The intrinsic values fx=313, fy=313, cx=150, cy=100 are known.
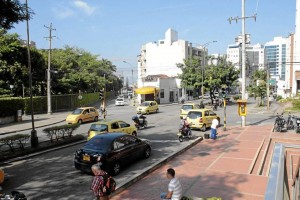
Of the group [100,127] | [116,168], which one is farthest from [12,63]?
[116,168]

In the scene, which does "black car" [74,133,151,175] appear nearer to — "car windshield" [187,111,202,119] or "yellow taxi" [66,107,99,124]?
"car windshield" [187,111,202,119]

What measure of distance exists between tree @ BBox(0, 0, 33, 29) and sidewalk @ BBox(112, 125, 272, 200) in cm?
773

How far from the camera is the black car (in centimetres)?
1172

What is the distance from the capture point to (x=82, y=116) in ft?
97.8

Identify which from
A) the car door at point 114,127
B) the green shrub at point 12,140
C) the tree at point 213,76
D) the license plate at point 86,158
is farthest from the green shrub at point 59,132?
the tree at point 213,76

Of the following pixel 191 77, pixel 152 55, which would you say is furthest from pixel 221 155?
pixel 152 55

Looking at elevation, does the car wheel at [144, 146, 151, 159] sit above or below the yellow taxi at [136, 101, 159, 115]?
below

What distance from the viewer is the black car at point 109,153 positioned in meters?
11.7

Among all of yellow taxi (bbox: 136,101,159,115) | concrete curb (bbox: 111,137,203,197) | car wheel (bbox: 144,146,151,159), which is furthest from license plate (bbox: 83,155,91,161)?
yellow taxi (bbox: 136,101,159,115)

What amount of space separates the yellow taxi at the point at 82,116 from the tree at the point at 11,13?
57.2 feet

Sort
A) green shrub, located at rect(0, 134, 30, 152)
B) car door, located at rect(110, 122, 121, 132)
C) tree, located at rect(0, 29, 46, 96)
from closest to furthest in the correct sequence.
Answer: green shrub, located at rect(0, 134, 30, 152), car door, located at rect(110, 122, 121, 132), tree, located at rect(0, 29, 46, 96)

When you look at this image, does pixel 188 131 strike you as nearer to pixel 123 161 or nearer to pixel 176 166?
pixel 176 166

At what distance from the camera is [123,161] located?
1263 centimetres

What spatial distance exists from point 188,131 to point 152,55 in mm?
69954
